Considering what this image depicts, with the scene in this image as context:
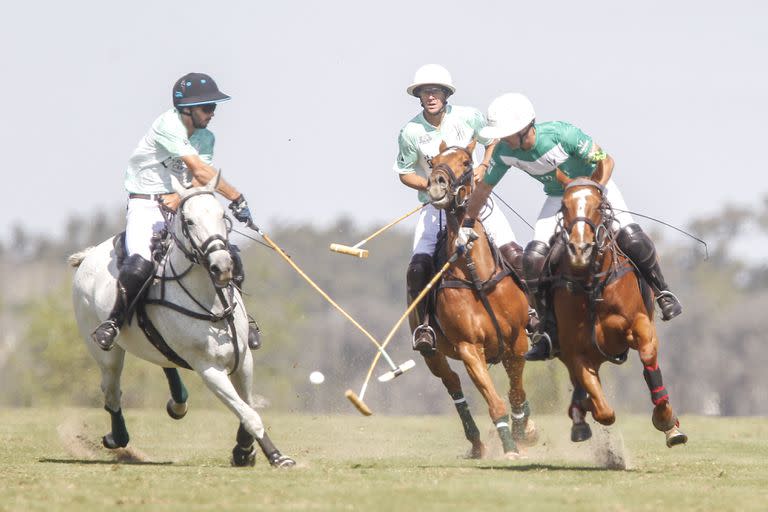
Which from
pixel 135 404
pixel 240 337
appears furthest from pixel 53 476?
pixel 135 404

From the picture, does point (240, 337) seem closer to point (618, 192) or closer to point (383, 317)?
point (618, 192)

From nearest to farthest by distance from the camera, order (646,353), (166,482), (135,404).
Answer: (166,482)
(646,353)
(135,404)

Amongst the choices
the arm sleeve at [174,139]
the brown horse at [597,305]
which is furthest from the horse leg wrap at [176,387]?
the brown horse at [597,305]

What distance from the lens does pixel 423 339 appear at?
50.2ft

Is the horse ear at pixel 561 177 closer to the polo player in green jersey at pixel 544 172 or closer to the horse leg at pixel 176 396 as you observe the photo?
the polo player in green jersey at pixel 544 172

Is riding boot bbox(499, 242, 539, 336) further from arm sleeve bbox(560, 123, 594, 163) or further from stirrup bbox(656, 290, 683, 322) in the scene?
stirrup bbox(656, 290, 683, 322)

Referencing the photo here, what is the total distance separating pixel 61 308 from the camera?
54062mm

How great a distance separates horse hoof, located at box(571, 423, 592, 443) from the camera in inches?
553

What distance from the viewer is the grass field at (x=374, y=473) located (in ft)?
36.0

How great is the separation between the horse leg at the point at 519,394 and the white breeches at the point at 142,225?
12.1ft

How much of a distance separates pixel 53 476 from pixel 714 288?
197 ft

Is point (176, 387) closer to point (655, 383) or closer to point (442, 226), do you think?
point (442, 226)

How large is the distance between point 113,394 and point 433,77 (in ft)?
15.4

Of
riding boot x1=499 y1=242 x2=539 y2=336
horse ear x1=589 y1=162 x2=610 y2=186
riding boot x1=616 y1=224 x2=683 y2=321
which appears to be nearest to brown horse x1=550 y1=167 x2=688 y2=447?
riding boot x1=616 y1=224 x2=683 y2=321
